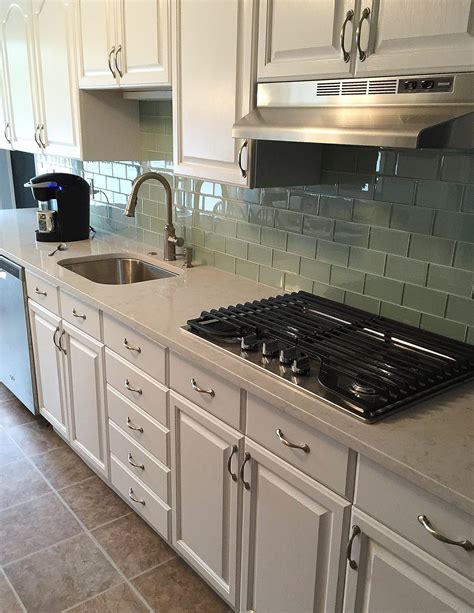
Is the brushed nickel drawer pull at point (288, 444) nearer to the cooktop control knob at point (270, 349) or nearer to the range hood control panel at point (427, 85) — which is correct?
the cooktop control knob at point (270, 349)

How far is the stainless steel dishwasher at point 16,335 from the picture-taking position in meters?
2.82

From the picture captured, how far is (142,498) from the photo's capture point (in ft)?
7.08

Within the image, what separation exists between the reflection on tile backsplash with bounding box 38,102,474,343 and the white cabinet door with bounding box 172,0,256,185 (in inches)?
12.4

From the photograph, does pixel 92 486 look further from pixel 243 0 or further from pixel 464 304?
pixel 243 0

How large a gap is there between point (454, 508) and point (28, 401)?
249 cm

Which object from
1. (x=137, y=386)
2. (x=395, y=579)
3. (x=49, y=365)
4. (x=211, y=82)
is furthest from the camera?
(x=49, y=365)

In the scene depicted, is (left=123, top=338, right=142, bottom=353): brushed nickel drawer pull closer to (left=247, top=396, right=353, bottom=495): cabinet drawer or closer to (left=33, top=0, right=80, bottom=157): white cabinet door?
(left=247, top=396, right=353, bottom=495): cabinet drawer

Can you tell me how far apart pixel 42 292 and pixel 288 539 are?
1.67 meters

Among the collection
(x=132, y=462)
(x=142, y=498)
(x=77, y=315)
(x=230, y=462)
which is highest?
(x=77, y=315)

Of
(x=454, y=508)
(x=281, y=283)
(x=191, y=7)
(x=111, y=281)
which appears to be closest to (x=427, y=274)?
(x=281, y=283)

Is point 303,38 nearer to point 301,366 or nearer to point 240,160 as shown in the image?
point 240,160

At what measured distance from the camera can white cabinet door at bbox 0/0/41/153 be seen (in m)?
3.05

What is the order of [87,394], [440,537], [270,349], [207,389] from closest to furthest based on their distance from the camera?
[440,537]
[270,349]
[207,389]
[87,394]

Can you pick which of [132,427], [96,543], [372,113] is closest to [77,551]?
[96,543]
